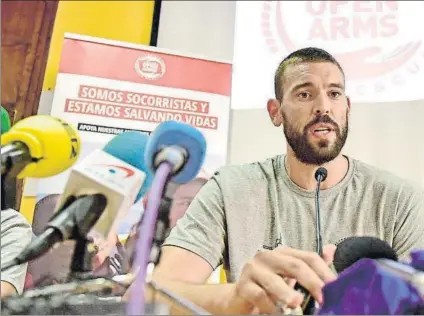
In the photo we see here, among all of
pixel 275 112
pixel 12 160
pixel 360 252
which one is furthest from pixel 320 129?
pixel 12 160

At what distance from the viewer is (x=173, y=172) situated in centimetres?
72

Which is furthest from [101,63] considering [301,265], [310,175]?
[301,265]

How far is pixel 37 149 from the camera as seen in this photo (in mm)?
720

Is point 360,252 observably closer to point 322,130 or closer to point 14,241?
point 322,130

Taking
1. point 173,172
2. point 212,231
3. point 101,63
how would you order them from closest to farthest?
1. point 173,172
2. point 212,231
3. point 101,63

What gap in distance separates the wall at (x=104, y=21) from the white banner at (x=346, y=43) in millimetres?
235

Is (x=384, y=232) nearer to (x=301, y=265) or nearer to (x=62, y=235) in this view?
(x=301, y=265)

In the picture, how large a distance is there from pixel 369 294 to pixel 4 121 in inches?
23.0

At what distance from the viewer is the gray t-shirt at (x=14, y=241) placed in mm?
732

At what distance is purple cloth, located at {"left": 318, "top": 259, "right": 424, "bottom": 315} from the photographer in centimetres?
61

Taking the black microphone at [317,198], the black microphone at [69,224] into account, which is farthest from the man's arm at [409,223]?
the black microphone at [69,224]

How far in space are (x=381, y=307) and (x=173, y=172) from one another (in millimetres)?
302

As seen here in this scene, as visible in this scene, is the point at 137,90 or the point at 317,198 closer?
the point at 317,198

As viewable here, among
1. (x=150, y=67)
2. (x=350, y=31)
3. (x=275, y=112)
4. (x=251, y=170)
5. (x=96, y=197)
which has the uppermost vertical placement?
(x=350, y=31)
